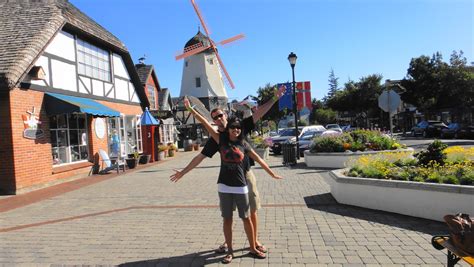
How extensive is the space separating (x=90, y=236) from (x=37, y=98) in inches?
298

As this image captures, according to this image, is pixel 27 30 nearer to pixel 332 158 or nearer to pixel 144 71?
pixel 332 158

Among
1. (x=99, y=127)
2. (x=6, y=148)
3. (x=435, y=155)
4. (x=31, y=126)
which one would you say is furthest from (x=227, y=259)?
(x=99, y=127)

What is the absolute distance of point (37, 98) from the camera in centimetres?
1218

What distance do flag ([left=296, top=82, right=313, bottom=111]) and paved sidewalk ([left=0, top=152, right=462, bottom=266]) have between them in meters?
13.1

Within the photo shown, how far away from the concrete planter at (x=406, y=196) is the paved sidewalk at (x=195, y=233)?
19 cm

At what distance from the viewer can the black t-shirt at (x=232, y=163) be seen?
4.87m

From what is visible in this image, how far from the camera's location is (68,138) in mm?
14312

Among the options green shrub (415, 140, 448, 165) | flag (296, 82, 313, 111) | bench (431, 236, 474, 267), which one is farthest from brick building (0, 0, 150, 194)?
bench (431, 236, 474, 267)

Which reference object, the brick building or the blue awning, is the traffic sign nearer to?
the brick building

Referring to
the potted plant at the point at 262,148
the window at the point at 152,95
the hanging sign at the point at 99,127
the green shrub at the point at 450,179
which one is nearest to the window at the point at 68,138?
the hanging sign at the point at 99,127

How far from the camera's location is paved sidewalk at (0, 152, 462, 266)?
5.03 meters

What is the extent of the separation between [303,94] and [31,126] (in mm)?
15065

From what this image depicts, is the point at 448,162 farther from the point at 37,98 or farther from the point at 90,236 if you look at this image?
the point at 37,98

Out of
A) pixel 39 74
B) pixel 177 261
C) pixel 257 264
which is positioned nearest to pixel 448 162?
pixel 257 264
